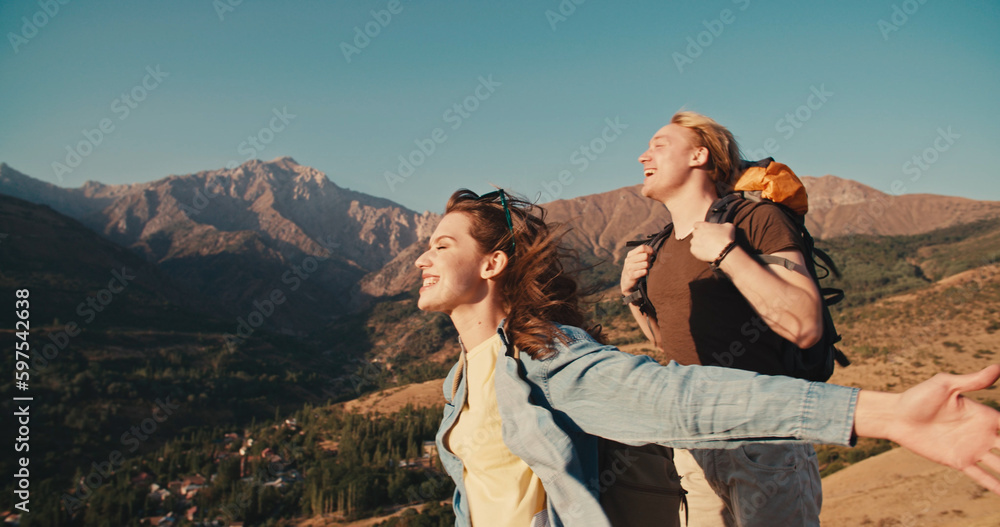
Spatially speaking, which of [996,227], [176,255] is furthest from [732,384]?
[176,255]

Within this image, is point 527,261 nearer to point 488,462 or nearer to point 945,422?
point 488,462

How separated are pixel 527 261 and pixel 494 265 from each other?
17 centimetres

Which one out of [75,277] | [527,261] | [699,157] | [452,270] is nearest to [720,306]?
[699,157]

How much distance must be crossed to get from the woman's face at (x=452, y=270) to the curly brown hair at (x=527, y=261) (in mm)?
67

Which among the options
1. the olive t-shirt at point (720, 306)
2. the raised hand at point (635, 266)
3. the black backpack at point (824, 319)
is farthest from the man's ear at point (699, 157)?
the raised hand at point (635, 266)

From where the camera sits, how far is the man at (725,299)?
2.05 m

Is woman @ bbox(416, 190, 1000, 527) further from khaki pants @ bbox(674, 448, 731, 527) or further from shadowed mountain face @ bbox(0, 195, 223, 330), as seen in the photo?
shadowed mountain face @ bbox(0, 195, 223, 330)

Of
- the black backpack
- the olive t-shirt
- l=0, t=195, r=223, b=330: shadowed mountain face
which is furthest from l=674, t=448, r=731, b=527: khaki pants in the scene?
l=0, t=195, r=223, b=330: shadowed mountain face

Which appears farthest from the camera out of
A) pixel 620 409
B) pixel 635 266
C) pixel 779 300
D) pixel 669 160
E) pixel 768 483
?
pixel 635 266

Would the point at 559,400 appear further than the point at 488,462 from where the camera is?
No

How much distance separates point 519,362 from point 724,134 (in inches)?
71.8

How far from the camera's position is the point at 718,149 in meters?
2.75

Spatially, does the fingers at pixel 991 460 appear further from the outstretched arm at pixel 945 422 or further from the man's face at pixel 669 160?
the man's face at pixel 669 160

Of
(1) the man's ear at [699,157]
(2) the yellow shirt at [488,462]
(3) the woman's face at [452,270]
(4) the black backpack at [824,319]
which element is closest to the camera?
(2) the yellow shirt at [488,462]
